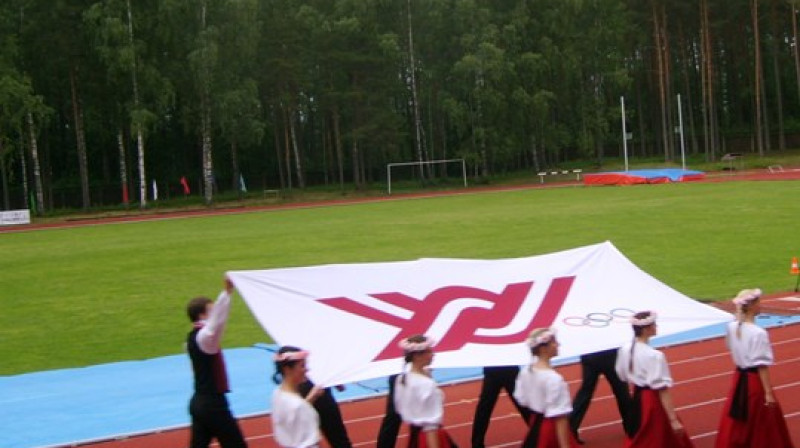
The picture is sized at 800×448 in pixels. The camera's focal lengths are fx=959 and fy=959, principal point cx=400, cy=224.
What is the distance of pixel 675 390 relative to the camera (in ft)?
34.2

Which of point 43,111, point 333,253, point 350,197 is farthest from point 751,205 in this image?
point 43,111

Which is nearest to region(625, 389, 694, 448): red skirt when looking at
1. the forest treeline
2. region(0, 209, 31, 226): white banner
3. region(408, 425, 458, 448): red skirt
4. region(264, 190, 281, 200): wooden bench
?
region(408, 425, 458, 448): red skirt

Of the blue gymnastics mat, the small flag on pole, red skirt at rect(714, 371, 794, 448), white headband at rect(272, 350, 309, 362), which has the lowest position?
the blue gymnastics mat

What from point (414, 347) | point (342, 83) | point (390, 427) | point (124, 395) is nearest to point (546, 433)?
point (414, 347)

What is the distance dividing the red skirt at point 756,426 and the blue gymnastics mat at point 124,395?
4.32 metres

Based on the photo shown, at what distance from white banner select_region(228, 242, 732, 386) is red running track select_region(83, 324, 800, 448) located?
98 cm

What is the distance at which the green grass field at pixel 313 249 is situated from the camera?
16219mm

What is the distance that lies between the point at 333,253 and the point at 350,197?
33.3 m

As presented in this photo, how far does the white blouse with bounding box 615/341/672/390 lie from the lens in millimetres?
7188

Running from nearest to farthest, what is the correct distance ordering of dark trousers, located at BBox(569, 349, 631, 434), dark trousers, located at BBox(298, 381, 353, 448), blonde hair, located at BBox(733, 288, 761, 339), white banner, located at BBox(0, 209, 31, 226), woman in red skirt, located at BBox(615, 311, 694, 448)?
1. woman in red skirt, located at BBox(615, 311, 694, 448)
2. blonde hair, located at BBox(733, 288, 761, 339)
3. dark trousers, located at BBox(298, 381, 353, 448)
4. dark trousers, located at BBox(569, 349, 631, 434)
5. white banner, located at BBox(0, 209, 31, 226)

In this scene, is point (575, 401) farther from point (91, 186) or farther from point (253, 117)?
point (91, 186)

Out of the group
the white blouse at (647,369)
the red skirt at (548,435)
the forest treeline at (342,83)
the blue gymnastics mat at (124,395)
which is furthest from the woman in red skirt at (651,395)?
the forest treeline at (342,83)

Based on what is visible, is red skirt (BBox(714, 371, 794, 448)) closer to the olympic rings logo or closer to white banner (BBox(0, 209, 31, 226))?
the olympic rings logo

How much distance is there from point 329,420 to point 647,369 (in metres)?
2.57
